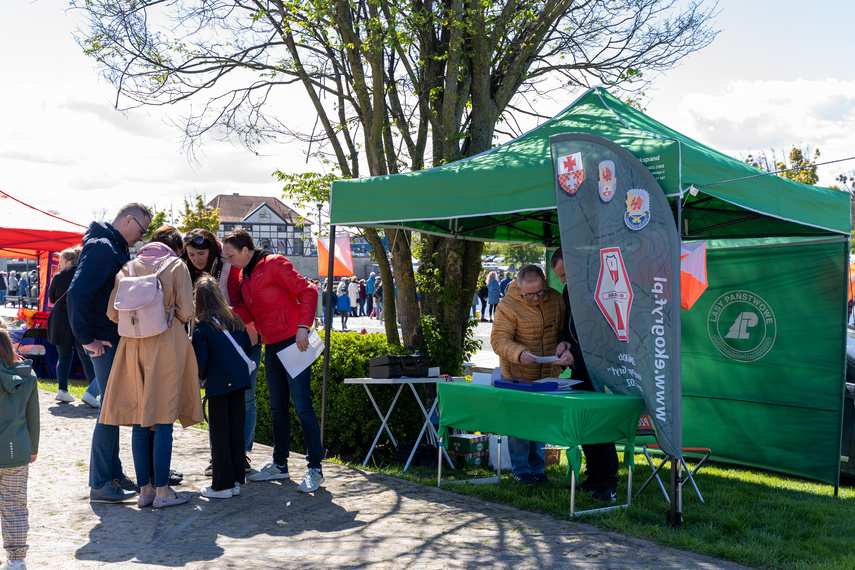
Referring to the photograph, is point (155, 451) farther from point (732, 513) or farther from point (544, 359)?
point (732, 513)

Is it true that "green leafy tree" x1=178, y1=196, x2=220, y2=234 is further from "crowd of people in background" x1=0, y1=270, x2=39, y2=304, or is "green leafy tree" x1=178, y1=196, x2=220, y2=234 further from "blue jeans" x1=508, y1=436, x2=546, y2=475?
"blue jeans" x1=508, y1=436, x2=546, y2=475

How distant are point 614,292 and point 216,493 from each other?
295cm

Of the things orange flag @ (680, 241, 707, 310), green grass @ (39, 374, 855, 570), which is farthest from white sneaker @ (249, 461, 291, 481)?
orange flag @ (680, 241, 707, 310)

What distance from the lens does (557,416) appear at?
4.66 meters

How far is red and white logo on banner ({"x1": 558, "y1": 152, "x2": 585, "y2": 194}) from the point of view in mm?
5051

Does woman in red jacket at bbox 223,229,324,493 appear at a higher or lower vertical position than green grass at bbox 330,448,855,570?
higher

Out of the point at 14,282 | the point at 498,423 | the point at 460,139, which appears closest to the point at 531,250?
the point at 14,282

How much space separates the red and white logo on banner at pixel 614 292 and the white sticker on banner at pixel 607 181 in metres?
0.35

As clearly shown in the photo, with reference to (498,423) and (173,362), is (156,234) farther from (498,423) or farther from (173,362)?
(498,423)

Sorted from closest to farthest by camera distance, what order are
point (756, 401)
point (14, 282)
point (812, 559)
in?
1. point (812, 559)
2. point (756, 401)
3. point (14, 282)

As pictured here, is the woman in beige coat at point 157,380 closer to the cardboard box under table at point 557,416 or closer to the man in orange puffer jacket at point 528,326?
the cardboard box under table at point 557,416

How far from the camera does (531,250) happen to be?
47.8 metres

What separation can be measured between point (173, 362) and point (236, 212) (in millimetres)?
82012

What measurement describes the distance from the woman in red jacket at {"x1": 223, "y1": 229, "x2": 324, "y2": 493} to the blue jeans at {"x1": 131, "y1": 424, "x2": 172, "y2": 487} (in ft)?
3.14
